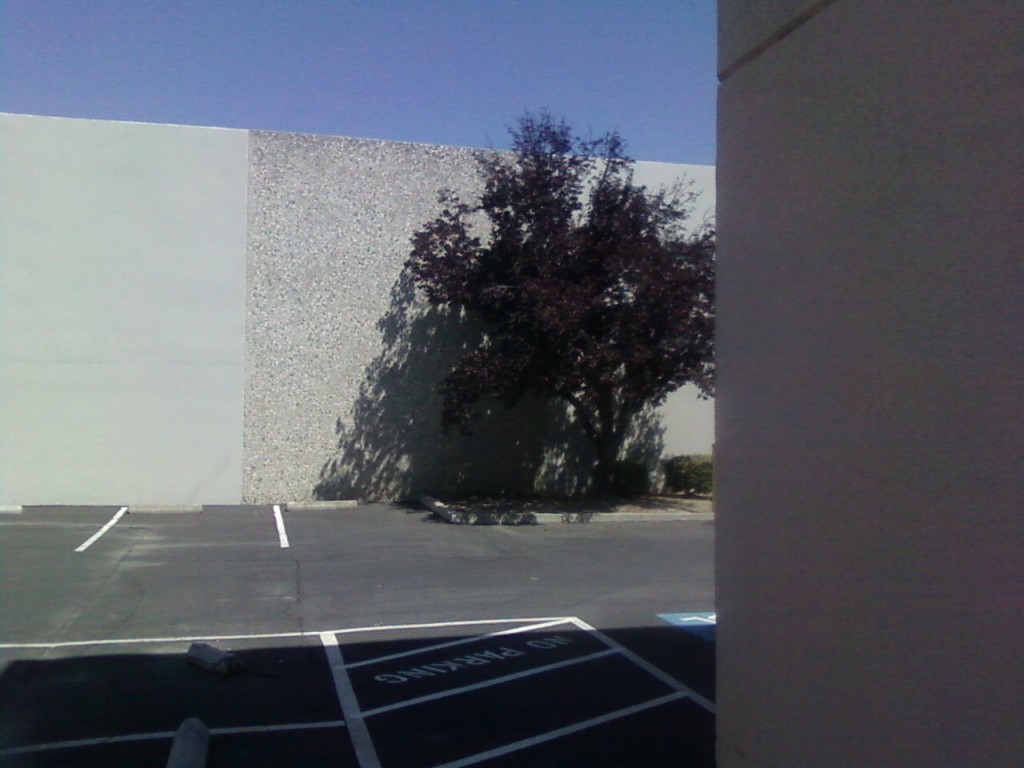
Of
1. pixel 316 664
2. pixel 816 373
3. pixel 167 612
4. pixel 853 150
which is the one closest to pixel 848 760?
pixel 816 373

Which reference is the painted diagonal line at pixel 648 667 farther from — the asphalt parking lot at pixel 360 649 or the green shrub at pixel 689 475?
the green shrub at pixel 689 475

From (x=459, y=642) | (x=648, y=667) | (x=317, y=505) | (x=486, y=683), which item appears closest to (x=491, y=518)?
(x=317, y=505)

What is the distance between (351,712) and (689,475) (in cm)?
1627

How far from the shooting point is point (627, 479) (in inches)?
862

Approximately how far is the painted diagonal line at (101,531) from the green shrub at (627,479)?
9.90 m

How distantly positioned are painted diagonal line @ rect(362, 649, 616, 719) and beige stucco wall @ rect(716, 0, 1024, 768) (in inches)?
128

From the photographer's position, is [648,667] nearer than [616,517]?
Yes

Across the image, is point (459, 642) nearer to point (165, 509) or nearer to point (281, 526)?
point (281, 526)

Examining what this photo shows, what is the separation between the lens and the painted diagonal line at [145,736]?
254 inches

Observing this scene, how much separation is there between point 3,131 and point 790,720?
1971cm

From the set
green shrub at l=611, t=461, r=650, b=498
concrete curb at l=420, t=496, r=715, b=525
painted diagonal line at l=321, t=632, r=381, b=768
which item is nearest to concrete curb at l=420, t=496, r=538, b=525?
concrete curb at l=420, t=496, r=715, b=525

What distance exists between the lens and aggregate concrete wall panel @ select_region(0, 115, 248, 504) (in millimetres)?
19609

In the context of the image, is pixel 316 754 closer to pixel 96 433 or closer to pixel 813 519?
pixel 813 519

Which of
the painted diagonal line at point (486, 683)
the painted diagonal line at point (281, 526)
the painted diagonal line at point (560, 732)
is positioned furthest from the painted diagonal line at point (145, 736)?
the painted diagonal line at point (281, 526)
